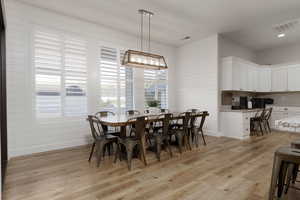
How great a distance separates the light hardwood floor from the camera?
2102mm

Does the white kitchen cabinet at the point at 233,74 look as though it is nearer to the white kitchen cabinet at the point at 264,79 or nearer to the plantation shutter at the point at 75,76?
the white kitchen cabinet at the point at 264,79

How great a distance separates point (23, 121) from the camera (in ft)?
11.5

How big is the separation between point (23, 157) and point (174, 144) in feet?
10.6

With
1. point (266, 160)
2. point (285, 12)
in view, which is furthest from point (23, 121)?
point (285, 12)

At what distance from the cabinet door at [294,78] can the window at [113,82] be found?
18.2ft

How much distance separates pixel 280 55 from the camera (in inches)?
259

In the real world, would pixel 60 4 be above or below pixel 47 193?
above

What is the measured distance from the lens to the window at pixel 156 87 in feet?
18.5

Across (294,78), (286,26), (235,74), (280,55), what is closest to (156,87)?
(235,74)

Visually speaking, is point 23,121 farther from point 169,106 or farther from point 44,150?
point 169,106

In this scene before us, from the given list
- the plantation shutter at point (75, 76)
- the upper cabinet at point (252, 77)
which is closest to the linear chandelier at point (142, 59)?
the plantation shutter at point (75, 76)

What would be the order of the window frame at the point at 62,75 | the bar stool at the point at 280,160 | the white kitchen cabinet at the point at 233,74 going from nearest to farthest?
the bar stool at the point at 280,160 < the window frame at the point at 62,75 < the white kitchen cabinet at the point at 233,74

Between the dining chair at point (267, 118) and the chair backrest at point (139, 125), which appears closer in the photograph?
the chair backrest at point (139, 125)

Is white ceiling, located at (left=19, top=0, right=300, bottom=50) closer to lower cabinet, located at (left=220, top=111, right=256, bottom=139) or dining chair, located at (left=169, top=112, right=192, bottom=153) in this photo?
dining chair, located at (left=169, top=112, right=192, bottom=153)
